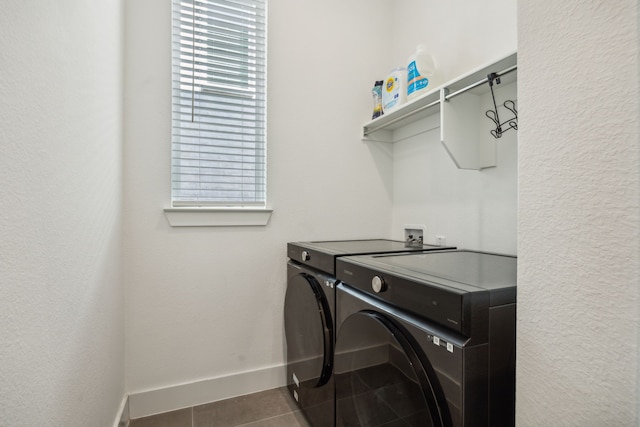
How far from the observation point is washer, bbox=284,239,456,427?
133 cm

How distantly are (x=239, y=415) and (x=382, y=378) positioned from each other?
1137mm

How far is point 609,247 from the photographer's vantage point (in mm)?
536

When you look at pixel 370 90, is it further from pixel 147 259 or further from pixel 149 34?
pixel 147 259

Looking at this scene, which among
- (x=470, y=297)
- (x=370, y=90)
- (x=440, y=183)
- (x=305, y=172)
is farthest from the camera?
(x=370, y=90)

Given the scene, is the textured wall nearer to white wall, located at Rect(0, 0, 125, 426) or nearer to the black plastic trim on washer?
the black plastic trim on washer

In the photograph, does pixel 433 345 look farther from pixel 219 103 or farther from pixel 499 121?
pixel 219 103

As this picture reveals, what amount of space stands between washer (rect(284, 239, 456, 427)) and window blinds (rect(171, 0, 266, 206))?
553 mm

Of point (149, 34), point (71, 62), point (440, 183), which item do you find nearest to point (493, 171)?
point (440, 183)

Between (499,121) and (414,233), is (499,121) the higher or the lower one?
the higher one

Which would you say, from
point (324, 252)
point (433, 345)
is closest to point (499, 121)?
point (324, 252)

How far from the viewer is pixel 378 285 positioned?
983 millimetres

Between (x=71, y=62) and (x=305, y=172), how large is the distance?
1.28m

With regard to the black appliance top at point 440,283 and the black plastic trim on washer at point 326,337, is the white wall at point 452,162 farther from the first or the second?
the black plastic trim on washer at point 326,337

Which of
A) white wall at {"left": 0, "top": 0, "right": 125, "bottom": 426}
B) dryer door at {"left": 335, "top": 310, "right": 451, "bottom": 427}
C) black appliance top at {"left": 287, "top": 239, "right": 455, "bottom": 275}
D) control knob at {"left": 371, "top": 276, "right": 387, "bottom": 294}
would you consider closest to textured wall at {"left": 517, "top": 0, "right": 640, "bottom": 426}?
dryer door at {"left": 335, "top": 310, "right": 451, "bottom": 427}
